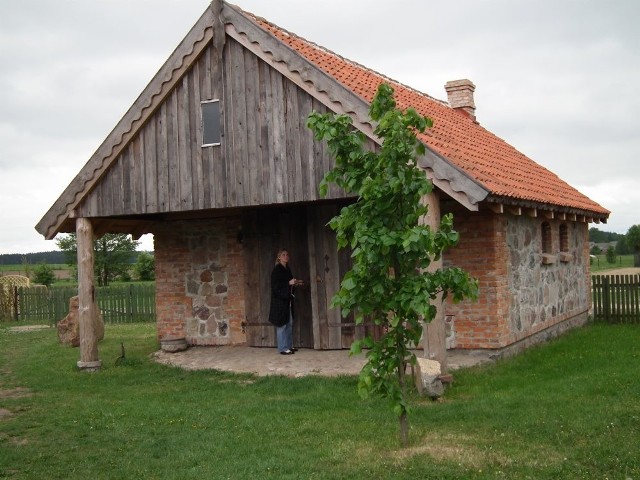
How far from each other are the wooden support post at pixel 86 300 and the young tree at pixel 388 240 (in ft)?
24.0

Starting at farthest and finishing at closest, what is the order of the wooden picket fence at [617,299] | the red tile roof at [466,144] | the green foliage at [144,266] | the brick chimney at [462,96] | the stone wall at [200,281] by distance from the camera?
the green foliage at [144,266] → the brick chimney at [462,96] → the wooden picket fence at [617,299] → the stone wall at [200,281] → the red tile roof at [466,144]

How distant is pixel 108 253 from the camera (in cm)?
3947

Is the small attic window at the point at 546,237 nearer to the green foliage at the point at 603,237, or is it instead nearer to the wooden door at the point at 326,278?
the wooden door at the point at 326,278

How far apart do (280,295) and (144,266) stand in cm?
3105

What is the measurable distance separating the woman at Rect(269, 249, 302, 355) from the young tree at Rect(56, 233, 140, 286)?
2775 cm

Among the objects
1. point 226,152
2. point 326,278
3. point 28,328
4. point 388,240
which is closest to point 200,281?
point 326,278

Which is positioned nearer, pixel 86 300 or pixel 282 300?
pixel 282 300

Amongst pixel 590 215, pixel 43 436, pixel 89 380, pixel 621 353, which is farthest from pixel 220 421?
pixel 590 215

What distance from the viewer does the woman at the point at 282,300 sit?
12859 millimetres

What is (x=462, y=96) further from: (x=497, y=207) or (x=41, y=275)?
(x=41, y=275)

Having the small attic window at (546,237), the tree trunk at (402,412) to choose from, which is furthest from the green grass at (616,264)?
the tree trunk at (402,412)

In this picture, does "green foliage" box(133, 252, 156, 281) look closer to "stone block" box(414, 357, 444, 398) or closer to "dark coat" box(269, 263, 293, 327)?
"dark coat" box(269, 263, 293, 327)

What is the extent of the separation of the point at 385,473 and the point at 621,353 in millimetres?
7070

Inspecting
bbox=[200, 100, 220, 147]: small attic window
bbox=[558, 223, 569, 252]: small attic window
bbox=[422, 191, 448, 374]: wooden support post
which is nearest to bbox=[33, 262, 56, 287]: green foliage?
bbox=[200, 100, 220, 147]: small attic window
